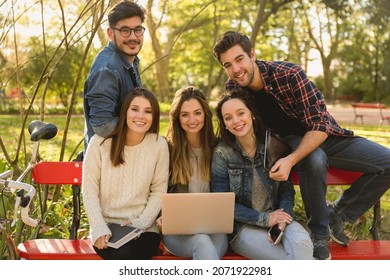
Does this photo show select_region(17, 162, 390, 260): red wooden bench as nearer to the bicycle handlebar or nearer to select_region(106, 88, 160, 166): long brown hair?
the bicycle handlebar

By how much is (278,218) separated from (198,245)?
458 mm

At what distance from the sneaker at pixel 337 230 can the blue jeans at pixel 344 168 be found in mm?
39

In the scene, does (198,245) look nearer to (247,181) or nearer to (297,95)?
(247,181)

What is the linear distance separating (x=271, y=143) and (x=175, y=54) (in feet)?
70.1

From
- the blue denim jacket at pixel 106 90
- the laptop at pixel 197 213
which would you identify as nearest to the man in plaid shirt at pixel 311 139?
the laptop at pixel 197 213

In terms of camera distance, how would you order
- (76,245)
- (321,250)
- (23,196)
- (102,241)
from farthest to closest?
(76,245)
(321,250)
(102,241)
(23,196)

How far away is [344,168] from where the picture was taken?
346cm

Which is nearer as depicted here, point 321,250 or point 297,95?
point 321,250

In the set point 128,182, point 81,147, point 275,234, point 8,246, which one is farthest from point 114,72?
point 81,147

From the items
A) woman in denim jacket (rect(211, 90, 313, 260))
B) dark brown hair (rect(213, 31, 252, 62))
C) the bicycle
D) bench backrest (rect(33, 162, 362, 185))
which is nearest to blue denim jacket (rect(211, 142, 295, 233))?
woman in denim jacket (rect(211, 90, 313, 260))

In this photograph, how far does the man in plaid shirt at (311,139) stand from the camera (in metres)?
3.19

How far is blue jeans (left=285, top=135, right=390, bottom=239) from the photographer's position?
318 cm
